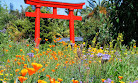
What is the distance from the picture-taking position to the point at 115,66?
8.07 ft

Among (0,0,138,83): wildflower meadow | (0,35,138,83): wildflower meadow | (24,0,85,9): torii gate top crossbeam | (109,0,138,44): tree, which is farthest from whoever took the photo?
(24,0,85,9): torii gate top crossbeam

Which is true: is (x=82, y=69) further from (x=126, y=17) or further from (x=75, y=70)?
(x=126, y=17)

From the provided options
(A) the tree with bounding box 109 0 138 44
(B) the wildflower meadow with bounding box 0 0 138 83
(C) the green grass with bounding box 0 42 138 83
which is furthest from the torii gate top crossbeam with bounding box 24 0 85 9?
(C) the green grass with bounding box 0 42 138 83

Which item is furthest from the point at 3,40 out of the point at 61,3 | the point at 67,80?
the point at 67,80

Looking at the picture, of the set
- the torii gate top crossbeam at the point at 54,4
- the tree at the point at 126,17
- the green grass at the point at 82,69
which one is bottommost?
the green grass at the point at 82,69

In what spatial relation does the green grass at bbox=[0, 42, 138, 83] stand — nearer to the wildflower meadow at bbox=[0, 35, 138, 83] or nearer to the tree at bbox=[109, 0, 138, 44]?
the wildflower meadow at bbox=[0, 35, 138, 83]

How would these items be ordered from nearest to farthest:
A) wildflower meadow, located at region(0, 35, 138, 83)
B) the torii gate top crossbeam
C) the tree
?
1. wildflower meadow, located at region(0, 35, 138, 83)
2. the tree
3. the torii gate top crossbeam

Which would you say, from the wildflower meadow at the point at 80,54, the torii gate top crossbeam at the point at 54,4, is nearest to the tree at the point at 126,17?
the wildflower meadow at the point at 80,54

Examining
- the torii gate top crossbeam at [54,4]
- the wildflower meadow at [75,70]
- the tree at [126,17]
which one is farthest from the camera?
the torii gate top crossbeam at [54,4]

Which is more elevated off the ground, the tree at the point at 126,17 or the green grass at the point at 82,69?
the tree at the point at 126,17

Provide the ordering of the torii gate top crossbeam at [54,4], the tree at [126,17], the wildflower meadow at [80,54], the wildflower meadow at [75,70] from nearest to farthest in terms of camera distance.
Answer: the wildflower meadow at [75,70] < the wildflower meadow at [80,54] < the tree at [126,17] < the torii gate top crossbeam at [54,4]

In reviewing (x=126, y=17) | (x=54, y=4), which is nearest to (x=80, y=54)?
(x=126, y=17)

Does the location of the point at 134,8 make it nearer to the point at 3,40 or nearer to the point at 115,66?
the point at 115,66

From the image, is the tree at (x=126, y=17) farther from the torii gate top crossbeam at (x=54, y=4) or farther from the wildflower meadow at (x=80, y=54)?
the torii gate top crossbeam at (x=54, y=4)
